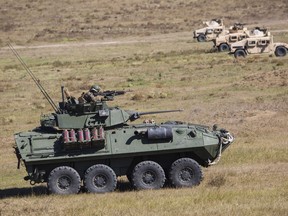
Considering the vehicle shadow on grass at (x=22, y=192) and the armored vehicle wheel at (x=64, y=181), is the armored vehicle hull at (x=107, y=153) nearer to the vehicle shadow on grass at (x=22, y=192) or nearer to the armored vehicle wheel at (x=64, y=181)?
the armored vehicle wheel at (x=64, y=181)

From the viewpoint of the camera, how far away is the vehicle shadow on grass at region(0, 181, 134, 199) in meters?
20.1

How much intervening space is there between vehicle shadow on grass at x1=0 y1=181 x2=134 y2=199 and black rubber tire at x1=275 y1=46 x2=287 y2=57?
112 ft

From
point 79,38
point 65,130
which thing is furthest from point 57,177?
point 79,38

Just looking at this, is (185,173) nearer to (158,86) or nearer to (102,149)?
(102,149)

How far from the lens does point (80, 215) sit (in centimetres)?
1655

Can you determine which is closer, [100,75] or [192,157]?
[192,157]

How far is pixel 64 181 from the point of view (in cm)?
1931

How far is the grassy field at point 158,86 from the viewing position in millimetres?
17844

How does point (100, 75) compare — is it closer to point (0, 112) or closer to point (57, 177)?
point (0, 112)

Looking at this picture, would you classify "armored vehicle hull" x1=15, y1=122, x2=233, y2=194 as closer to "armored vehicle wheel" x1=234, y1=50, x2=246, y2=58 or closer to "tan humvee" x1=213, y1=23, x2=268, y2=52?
"armored vehicle wheel" x1=234, y1=50, x2=246, y2=58

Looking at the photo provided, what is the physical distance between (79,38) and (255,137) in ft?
185

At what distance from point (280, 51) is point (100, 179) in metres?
36.5

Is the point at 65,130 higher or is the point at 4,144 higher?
the point at 65,130

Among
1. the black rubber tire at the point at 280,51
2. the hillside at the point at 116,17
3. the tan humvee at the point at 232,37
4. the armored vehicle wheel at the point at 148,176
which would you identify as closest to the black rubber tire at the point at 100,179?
the armored vehicle wheel at the point at 148,176
